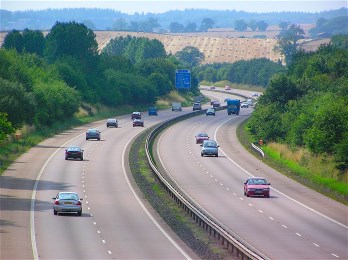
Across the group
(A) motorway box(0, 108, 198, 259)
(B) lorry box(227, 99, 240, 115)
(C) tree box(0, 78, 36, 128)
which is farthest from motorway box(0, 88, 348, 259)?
(B) lorry box(227, 99, 240, 115)

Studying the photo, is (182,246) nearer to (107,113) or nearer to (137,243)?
(137,243)

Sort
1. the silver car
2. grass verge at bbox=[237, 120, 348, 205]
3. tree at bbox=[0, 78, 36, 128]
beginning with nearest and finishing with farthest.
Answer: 1. the silver car
2. grass verge at bbox=[237, 120, 348, 205]
3. tree at bbox=[0, 78, 36, 128]

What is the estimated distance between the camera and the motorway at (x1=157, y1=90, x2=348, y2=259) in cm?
4653

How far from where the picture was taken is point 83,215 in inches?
2190

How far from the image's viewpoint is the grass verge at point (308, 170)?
70.6m

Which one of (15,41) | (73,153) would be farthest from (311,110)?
(15,41)

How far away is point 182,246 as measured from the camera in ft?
149

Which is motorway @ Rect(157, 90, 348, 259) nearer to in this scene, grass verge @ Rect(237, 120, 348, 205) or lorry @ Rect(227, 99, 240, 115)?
grass verge @ Rect(237, 120, 348, 205)

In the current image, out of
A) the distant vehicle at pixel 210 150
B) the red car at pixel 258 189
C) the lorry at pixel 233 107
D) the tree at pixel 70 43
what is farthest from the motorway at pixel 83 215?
the tree at pixel 70 43

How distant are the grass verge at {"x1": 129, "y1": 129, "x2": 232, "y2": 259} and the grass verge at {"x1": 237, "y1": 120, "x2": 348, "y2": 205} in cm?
1050

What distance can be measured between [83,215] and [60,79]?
3871 inches

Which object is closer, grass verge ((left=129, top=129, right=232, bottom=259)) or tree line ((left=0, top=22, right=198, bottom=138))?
grass verge ((left=129, top=129, right=232, bottom=259))

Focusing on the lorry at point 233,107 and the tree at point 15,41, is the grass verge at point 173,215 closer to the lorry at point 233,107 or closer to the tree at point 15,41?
the lorry at point 233,107

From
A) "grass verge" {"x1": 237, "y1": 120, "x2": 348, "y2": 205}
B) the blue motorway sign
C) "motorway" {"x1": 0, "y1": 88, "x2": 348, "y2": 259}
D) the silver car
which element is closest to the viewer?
"motorway" {"x1": 0, "y1": 88, "x2": 348, "y2": 259}
